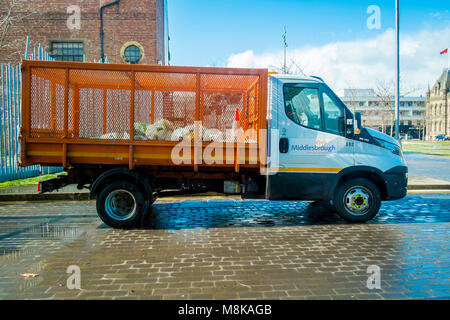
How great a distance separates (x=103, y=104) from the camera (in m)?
6.46

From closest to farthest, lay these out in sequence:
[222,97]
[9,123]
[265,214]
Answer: [222,97] → [265,214] → [9,123]

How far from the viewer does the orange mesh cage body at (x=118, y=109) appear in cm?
603

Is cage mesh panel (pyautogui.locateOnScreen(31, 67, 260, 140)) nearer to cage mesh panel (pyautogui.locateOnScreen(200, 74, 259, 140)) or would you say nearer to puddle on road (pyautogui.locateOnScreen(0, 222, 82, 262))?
cage mesh panel (pyautogui.locateOnScreen(200, 74, 259, 140))

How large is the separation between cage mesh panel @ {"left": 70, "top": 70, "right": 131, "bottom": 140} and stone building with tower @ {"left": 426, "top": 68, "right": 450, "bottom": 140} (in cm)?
10097

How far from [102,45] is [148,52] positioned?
275cm

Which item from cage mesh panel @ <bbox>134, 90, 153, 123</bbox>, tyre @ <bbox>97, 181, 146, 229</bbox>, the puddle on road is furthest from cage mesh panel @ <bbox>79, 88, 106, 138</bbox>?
the puddle on road

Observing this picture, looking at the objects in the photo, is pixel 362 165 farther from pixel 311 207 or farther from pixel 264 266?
pixel 264 266

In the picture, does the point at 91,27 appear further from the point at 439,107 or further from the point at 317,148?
the point at 439,107

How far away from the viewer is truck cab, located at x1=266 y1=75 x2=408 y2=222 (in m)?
6.38

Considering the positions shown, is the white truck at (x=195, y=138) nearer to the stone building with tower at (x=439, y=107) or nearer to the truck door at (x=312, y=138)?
the truck door at (x=312, y=138)

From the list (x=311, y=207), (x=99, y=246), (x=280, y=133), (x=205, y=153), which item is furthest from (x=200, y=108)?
(x=311, y=207)

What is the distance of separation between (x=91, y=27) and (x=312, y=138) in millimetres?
19159

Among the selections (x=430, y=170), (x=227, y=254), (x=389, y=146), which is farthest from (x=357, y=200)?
(x=430, y=170)

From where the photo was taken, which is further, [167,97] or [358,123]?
[167,97]
